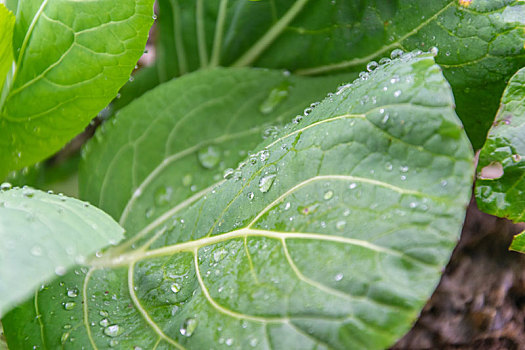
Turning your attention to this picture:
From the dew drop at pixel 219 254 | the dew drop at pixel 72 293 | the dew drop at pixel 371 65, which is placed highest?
the dew drop at pixel 371 65

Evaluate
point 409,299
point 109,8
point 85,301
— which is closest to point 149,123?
point 109,8

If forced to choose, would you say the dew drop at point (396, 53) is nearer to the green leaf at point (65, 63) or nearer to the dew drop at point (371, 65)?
the dew drop at point (371, 65)

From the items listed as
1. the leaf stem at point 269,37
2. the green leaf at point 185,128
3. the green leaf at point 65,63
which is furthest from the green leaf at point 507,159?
the green leaf at point 65,63

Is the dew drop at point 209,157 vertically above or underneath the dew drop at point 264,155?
underneath

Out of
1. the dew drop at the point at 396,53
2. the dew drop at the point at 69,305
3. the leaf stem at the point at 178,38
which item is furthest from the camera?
the leaf stem at the point at 178,38

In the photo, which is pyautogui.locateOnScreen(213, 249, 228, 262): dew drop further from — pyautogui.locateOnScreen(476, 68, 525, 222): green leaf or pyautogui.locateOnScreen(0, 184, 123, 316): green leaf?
pyautogui.locateOnScreen(476, 68, 525, 222): green leaf

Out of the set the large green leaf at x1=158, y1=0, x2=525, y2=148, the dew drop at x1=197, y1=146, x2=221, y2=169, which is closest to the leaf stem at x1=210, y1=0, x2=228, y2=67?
the large green leaf at x1=158, y1=0, x2=525, y2=148

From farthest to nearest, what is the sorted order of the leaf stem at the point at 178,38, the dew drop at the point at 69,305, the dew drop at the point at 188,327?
1. the leaf stem at the point at 178,38
2. the dew drop at the point at 69,305
3. the dew drop at the point at 188,327

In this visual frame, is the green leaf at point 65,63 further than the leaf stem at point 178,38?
No
